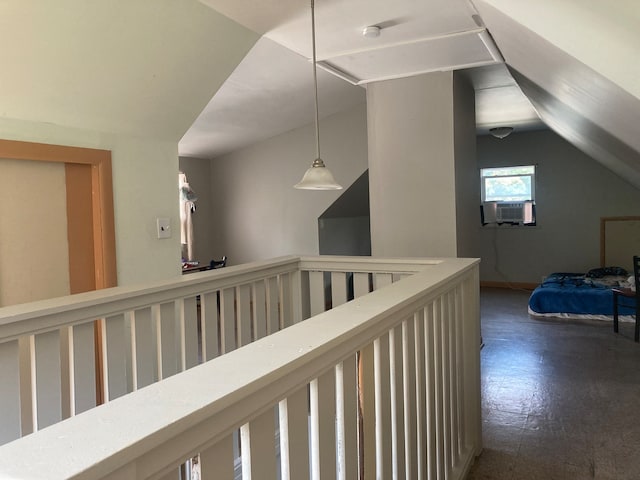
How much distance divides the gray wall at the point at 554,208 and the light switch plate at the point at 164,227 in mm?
6305

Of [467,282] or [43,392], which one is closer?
[43,392]

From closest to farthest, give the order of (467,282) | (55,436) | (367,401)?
(55,436), (367,401), (467,282)

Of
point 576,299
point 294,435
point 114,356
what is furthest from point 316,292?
point 576,299

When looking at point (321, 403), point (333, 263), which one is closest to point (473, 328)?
point (333, 263)

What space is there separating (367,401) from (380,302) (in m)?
0.27

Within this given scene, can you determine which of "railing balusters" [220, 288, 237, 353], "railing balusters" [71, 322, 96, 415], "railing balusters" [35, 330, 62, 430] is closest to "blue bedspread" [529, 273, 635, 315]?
"railing balusters" [220, 288, 237, 353]

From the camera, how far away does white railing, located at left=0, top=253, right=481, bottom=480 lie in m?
0.66

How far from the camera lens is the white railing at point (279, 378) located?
656mm

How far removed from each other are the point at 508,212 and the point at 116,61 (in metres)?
6.83

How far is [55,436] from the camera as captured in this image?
0.62 m

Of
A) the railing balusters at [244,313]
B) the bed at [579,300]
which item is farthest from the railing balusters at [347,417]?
the bed at [579,300]

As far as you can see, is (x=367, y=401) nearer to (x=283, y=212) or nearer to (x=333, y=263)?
(x=333, y=263)

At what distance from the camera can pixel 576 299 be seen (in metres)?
5.44

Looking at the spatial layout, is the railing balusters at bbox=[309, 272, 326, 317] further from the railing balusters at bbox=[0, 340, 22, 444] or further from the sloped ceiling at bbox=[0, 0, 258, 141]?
the railing balusters at bbox=[0, 340, 22, 444]
